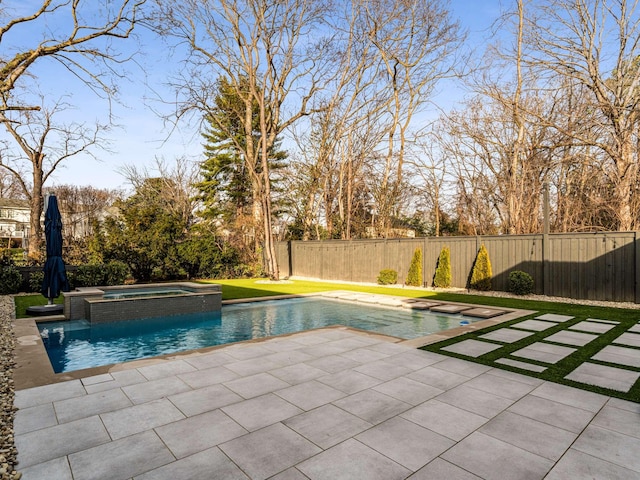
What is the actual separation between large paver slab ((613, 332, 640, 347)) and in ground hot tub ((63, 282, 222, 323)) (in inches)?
299

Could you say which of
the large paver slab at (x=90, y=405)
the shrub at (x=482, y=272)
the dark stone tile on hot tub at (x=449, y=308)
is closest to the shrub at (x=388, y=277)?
the shrub at (x=482, y=272)

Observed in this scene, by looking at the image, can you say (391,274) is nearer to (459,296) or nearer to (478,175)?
(459,296)

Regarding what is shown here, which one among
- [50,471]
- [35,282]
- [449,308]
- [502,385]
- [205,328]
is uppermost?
[35,282]

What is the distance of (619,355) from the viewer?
462 cm

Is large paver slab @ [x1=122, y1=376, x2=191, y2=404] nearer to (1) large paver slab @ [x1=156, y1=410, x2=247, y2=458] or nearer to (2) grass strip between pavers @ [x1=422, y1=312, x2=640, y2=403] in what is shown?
(1) large paver slab @ [x1=156, y1=410, x2=247, y2=458]

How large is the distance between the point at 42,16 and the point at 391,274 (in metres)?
13.3

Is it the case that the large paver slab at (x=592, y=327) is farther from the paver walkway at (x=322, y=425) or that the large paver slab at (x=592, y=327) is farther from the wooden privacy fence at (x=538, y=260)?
the wooden privacy fence at (x=538, y=260)

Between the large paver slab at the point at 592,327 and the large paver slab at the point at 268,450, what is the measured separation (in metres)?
5.56

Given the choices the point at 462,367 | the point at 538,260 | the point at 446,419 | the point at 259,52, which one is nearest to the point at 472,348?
the point at 462,367

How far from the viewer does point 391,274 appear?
45.3 feet

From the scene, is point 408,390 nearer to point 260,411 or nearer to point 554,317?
point 260,411

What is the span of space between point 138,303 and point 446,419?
6841mm

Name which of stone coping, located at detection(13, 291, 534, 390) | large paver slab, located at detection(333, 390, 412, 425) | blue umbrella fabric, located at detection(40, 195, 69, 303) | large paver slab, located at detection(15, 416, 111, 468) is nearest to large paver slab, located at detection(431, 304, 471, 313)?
stone coping, located at detection(13, 291, 534, 390)

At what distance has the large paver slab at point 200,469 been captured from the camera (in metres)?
2.15
